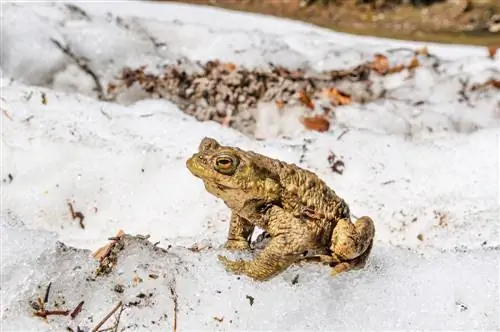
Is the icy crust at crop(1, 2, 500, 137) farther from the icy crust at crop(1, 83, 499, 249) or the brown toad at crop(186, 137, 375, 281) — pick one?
the brown toad at crop(186, 137, 375, 281)

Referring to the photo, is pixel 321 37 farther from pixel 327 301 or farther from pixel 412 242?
pixel 327 301

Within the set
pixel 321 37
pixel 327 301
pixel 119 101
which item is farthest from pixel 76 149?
pixel 321 37

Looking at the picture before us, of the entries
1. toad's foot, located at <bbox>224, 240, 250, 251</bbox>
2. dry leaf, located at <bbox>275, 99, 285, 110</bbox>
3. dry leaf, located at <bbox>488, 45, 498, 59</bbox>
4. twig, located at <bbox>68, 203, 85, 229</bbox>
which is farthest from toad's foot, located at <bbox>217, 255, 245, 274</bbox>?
dry leaf, located at <bbox>488, 45, 498, 59</bbox>

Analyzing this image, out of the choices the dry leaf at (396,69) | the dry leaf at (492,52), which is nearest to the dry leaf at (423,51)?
the dry leaf at (396,69)

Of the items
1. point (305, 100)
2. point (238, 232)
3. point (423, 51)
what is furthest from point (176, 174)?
point (423, 51)

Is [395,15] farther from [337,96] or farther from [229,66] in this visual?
[229,66]

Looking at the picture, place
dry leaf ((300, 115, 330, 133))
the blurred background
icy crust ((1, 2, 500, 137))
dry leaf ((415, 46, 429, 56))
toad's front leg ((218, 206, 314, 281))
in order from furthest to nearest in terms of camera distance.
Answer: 1. the blurred background
2. dry leaf ((415, 46, 429, 56))
3. icy crust ((1, 2, 500, 137))
4. dry leaf ((300, 115, 330, 133))
5. toad's front leg ((218, 206, 314, 281))

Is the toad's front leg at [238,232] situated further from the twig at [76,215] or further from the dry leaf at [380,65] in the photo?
the dry leaf at [380,65]
